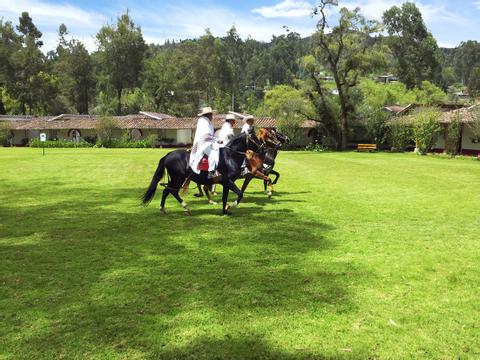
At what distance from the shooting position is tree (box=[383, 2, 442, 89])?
70875mm

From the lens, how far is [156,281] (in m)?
5.53

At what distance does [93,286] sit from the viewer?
211 inches

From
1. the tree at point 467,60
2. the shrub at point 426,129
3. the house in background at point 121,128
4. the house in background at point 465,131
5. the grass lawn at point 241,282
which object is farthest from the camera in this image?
the tree at point 467,60

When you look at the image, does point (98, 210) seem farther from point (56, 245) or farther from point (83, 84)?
point (83, 84)

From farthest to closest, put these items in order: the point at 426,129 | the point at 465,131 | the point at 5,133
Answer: the point at 5,133
the point at 426,129
the point at 465,131

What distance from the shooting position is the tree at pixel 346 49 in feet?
132

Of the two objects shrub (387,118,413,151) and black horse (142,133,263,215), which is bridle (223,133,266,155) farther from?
shrub (387,118,413,151)

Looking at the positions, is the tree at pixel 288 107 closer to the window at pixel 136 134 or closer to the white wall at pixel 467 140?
the white wall at pixel 467 140

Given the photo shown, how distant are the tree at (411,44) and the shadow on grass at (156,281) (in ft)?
234

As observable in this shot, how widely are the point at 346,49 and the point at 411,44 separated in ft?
124

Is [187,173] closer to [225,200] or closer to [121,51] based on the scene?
[225,200]

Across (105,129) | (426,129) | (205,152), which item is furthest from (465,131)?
(105,129)

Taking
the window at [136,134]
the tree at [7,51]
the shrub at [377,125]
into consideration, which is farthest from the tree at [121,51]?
the shrub at [377,125]

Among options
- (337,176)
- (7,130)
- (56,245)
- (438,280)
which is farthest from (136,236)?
(7,130)
